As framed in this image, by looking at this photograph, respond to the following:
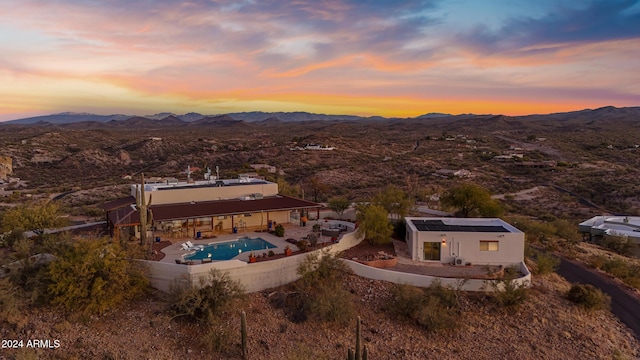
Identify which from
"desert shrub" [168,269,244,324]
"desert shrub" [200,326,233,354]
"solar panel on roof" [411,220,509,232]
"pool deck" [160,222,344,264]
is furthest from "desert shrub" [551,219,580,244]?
"desert shrub" [200,326,233,354]

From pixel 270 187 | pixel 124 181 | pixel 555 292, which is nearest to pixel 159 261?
pixel 270 187

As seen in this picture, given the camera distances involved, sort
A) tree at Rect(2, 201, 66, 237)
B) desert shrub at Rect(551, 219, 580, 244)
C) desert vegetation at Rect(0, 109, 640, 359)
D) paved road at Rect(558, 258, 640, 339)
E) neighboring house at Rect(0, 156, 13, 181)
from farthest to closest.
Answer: neighboring house at Rect(0, 156, 13, 181) < desert shrub at Rect(551, 219, 580, 244) < tree at Rect(2, 201, 66, 237) < paved road at Rect(558, 258, 640, 339) < desert vegetation at Rect(0, 109, 640, 359)

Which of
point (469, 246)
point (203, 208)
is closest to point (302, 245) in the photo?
point (203, 208)

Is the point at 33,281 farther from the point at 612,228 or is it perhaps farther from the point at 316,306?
the point at 612,228

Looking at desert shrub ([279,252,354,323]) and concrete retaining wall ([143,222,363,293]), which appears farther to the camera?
concrete retaining wall ([143,222,363,293])

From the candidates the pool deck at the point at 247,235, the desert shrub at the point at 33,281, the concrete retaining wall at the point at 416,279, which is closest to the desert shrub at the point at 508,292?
the concrete retaining wall at the point at 416,279

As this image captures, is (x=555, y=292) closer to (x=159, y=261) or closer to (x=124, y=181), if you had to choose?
(x=159, y=261)

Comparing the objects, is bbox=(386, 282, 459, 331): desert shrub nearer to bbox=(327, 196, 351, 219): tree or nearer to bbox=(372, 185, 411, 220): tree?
bbox=(372, 185, 411, 220): tree
